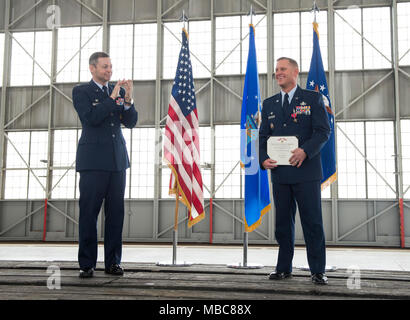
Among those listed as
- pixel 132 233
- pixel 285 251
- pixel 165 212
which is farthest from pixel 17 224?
pixel 285 251

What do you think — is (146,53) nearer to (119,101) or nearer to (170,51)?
(170,51)

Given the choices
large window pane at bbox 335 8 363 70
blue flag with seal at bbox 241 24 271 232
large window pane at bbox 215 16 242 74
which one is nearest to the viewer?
blue flag with seal at bbox 241 24 271 232

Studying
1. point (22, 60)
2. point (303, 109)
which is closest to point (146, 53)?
point (22, 60)

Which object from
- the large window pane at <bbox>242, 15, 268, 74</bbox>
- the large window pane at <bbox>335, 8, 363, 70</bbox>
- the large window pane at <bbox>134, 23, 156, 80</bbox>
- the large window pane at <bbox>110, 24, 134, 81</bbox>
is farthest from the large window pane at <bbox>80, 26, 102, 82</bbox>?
the large window pane at <bbox>335, 8, 363, 70</bbox>

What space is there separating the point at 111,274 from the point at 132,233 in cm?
649

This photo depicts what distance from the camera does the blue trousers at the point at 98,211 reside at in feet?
8.96

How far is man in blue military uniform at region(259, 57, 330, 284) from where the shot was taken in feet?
8.49

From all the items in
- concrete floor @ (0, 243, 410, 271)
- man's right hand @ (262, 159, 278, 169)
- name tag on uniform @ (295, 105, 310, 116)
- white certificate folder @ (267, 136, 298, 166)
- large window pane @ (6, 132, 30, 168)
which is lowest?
concrete floor @ (0, 243, 410, 271)

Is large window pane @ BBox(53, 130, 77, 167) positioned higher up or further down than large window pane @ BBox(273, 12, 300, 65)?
further down

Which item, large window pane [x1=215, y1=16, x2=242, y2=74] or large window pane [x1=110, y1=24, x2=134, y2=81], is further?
large window pane [x1=110, y1=24, x2=134, y2=81]

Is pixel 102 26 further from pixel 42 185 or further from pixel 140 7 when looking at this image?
pixel 42 185

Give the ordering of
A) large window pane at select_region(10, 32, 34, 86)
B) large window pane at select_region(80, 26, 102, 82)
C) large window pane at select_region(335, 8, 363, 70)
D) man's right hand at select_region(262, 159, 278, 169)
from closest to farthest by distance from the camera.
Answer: man's right hand at select_region(262, 159, 278, 169) → large window pane at select_region(335, 8, 363, 70) → large window pane at select_region(80, 26, 102, 82) → large window pane at select_region(10, 32, 34, 86)

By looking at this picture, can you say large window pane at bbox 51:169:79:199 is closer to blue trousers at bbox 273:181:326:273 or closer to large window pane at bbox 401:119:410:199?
large window pane at bbox 401:119:410:199

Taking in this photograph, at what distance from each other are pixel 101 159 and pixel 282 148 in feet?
4.04
